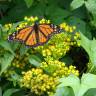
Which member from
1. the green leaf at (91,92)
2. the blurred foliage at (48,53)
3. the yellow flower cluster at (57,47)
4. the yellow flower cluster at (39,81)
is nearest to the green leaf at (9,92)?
the blurred foliage at (48,53)

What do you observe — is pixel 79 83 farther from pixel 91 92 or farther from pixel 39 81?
pixel 39 81

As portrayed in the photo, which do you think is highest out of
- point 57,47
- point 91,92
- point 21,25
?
point 21,25

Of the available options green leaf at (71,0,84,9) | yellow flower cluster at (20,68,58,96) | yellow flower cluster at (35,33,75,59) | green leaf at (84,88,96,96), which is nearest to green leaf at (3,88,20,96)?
yellow flower cluster at (20,68,58,96)

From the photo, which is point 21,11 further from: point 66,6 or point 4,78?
point 4,78

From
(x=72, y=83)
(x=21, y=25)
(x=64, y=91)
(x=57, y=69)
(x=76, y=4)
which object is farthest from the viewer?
(x=76, y=4)

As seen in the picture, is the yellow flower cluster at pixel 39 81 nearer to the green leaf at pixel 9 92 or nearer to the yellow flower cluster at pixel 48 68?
the yellow flower cluster at pixel 48 68

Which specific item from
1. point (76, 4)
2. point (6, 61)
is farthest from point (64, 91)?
point (76, 4)

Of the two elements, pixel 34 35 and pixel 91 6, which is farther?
pixel 91 6

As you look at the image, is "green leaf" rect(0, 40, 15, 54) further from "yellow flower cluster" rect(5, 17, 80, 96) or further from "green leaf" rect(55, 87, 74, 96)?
"green leaf" rect(55, 87, 74, 96)
